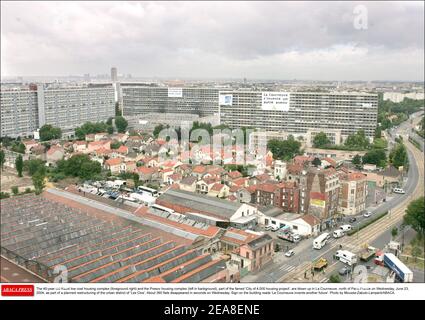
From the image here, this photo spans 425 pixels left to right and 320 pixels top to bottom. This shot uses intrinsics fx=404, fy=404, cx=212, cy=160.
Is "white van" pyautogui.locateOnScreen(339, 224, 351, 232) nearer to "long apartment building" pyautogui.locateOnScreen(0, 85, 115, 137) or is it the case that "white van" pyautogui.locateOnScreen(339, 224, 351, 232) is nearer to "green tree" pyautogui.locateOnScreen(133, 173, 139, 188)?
"green tree" pyautogui.locateOnScreen(133, 173, 139, 188)

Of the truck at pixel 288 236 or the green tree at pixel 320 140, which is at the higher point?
the green tree at pixel 320 140

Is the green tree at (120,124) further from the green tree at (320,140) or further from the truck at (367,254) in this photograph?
the truck at (367,254)

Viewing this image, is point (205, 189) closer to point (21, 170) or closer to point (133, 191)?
point (133, 191)

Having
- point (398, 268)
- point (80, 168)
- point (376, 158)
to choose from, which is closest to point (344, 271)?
point (398, 268)

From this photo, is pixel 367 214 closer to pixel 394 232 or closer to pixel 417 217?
pixel 394 232

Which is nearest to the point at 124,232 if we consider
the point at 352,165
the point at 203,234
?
the point at 203,234

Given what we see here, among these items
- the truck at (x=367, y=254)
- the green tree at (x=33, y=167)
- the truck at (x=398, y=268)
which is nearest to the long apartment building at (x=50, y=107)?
the green tree at (x=33, y=167)

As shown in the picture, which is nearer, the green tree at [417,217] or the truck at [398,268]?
the truck at [398,268]
